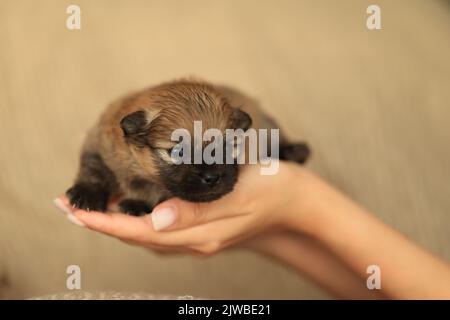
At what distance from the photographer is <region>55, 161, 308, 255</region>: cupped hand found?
4.47 feet

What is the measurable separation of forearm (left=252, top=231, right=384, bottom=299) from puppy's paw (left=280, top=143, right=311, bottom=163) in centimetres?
31

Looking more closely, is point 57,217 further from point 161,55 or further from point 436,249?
point 436,249

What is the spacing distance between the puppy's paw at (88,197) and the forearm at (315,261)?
0.69 m

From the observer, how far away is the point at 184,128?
1.33m

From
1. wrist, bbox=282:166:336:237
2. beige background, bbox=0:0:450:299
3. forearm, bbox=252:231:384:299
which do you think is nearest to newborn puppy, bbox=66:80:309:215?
wrist, bbox=282:166:336:237

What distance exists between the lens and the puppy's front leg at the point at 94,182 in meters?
1.50

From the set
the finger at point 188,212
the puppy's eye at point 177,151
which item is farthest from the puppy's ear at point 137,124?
the finger at point 188,212

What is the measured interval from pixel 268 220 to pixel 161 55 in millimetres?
1237

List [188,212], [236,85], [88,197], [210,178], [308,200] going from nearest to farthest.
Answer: [210,178], [188,212], [88,197], [308,200], [236,85]

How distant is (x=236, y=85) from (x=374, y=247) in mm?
1222

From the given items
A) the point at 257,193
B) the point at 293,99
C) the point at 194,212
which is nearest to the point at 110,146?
the point at 194,212

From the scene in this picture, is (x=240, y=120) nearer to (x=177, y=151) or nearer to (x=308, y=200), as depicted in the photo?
(x=177, y=151)

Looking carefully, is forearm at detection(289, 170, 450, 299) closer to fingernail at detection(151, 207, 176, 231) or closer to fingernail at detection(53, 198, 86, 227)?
fingernail at detection(151, 207, 176, 231)

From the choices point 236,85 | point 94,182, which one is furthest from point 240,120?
point 236,85
